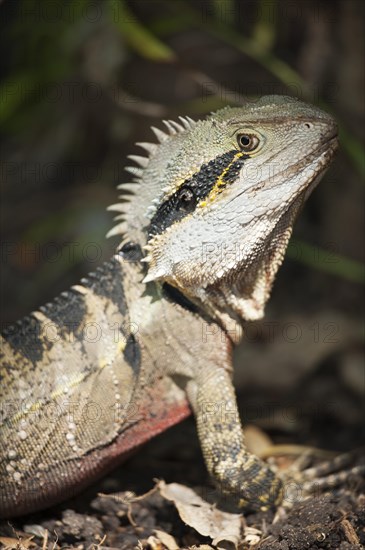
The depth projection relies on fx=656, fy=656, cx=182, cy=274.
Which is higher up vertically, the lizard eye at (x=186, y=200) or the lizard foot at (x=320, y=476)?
the lizard eye at (x=186, y=200)

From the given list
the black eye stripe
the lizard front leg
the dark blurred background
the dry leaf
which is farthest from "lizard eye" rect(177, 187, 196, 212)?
the dark blurred background

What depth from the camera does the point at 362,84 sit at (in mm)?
6871

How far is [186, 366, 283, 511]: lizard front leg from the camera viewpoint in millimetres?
4461

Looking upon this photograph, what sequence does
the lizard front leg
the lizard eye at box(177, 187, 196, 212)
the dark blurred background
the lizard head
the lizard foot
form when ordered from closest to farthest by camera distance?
the lizard head → the lizard eye at box(177, 187, 196, 212) → the lizard front leg → the lizard foot → the dark blurred background

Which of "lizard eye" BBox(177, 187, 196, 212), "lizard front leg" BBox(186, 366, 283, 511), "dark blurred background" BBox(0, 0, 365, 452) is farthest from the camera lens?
"dark blurred background" BBox(0, 0, 365, 452)

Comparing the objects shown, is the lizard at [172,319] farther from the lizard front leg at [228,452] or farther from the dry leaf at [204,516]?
the dry leaf at [204,516]

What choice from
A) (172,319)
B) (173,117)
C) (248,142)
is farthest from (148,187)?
(173,117)

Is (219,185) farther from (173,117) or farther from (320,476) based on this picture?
(173,117)

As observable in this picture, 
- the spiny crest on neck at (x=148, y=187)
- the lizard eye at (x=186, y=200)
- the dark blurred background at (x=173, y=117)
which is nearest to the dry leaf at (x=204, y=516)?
the dark blurred background at (x=173, y=117)

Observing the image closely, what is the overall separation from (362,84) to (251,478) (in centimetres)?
438

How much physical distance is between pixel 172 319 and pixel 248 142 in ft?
4.36

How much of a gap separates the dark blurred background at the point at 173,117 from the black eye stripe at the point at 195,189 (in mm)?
2165

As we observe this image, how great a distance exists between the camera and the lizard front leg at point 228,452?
4461mm

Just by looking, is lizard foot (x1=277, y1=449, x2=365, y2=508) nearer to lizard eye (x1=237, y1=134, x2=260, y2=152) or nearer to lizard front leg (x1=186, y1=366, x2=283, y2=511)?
lizard front leg (x1=186, y1=366, x2=283, y2=511)
